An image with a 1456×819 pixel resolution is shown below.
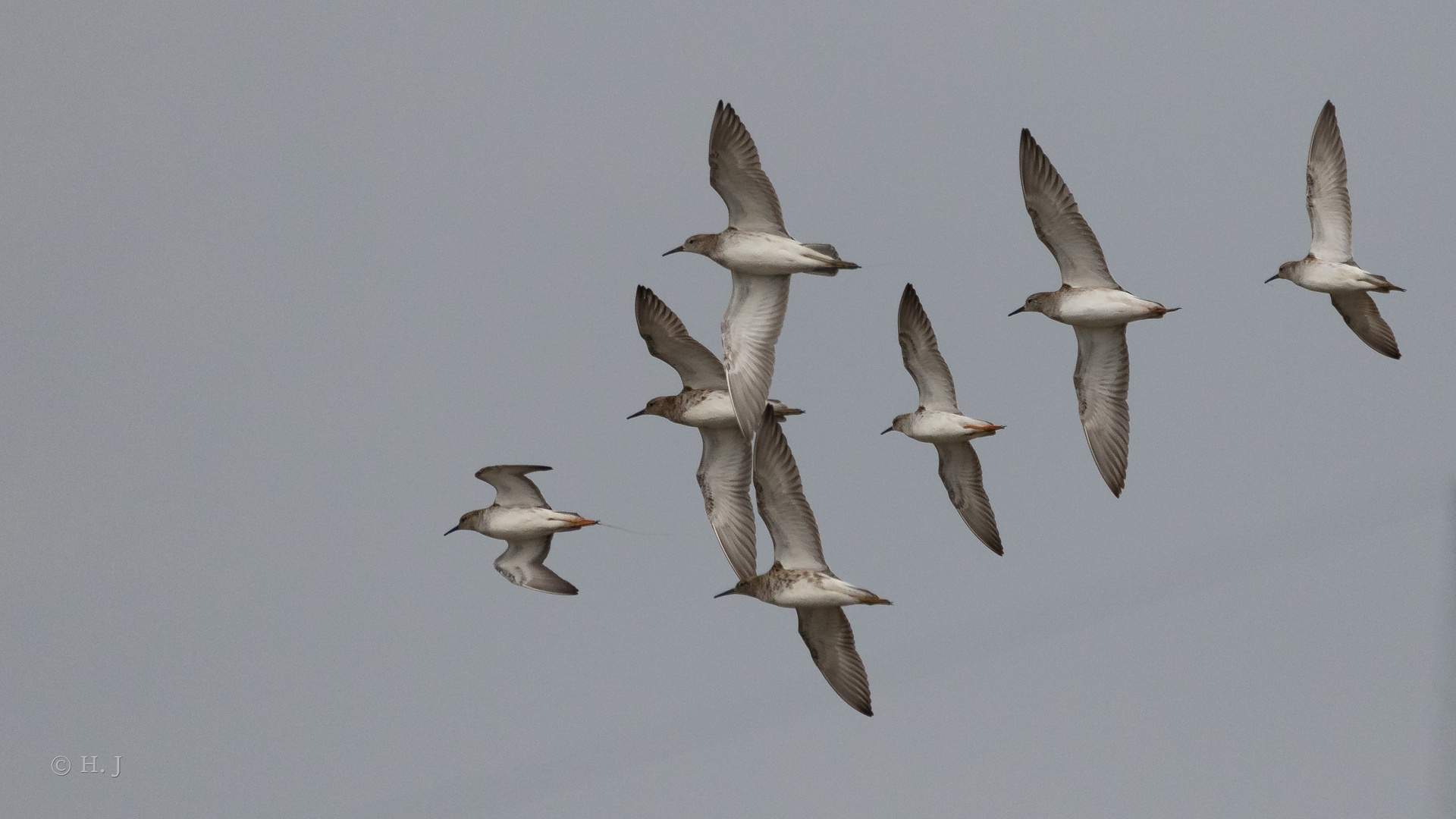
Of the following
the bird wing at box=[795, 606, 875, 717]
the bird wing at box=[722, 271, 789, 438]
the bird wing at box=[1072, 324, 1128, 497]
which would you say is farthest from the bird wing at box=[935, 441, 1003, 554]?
the bird wing at box=[722, 271, 789, 438]

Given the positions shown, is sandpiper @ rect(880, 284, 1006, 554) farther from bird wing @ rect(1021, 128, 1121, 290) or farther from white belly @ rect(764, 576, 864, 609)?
white belly @ rect(764, 576, 864, 609)

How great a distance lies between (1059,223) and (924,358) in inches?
154

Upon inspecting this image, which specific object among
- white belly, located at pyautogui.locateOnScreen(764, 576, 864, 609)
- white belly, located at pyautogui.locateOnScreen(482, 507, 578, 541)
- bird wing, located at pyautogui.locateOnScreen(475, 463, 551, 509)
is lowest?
white belly, located at pyautogui.locateOnScreen(764, 576, 864, 609)

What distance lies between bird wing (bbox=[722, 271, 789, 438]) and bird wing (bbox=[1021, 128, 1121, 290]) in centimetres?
410

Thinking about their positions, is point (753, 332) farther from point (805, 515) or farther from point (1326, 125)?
point (1326, 125)

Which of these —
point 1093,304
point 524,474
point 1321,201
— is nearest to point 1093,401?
point 1093,304

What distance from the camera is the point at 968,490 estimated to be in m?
38.3

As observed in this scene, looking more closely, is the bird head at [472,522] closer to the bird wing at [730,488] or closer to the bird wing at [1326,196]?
the bird wing at [730,488]

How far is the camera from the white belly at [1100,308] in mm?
34438

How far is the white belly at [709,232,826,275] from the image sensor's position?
3316cm

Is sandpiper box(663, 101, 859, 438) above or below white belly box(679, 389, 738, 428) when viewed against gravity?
above

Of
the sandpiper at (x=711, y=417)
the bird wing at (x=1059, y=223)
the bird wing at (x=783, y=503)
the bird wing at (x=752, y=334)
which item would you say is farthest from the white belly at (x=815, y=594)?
the bird wing at (x=1059, y=223)

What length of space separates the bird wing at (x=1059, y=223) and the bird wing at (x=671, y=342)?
5616mm

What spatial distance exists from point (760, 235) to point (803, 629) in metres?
6.73
